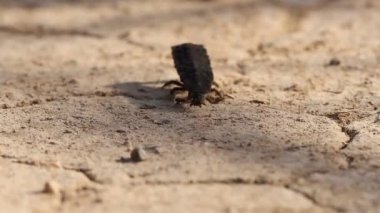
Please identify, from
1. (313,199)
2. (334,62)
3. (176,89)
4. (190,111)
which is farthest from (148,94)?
(313,199)

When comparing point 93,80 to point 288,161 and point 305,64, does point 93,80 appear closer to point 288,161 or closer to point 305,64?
point 305,64

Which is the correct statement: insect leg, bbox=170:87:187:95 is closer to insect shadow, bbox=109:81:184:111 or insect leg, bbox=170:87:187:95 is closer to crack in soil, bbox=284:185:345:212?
insect shadow, bbox=109:81:184:111

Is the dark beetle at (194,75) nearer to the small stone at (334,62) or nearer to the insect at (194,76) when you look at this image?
the insect at (194,76)

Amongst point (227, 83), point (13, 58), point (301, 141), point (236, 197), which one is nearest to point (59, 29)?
point (13, 58)

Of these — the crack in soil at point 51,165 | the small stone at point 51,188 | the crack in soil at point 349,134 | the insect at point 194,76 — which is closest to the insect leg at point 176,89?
the insect at point 194,76

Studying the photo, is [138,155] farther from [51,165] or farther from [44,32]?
[44,32]

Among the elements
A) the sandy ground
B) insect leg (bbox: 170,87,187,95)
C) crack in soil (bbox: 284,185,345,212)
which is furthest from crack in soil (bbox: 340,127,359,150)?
insect leg (bbox: 170,87,187,95)
